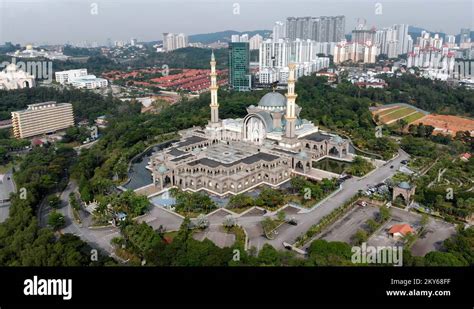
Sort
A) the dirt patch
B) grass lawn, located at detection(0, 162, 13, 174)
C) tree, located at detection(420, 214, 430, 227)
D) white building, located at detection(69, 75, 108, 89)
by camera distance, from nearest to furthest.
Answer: tree, located at detection(420, 214, 430, 227), grass lawn, located at detection(0, 162, 13, 174), the dirt patch, white building, located at detection(69, 75, 108, 89)

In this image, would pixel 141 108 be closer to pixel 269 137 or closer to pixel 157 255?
pixel 269 137

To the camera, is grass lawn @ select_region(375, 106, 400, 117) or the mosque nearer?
the mosque

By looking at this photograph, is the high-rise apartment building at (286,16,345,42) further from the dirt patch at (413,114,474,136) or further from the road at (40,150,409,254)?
the road at (40,150,409,254)

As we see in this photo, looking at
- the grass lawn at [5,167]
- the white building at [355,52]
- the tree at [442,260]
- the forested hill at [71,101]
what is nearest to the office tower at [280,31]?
the white building at [355,52]

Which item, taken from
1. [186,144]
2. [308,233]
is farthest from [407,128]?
[308,233]

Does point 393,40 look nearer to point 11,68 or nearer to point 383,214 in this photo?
point 11,68

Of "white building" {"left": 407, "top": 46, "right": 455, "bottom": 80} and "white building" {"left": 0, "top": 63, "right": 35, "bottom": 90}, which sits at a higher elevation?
"white building" {"left": 407, "top": 46, "right": 455, "bottom": 80}

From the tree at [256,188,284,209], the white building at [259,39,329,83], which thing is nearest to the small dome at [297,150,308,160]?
the tree at [256,188,284,209]
